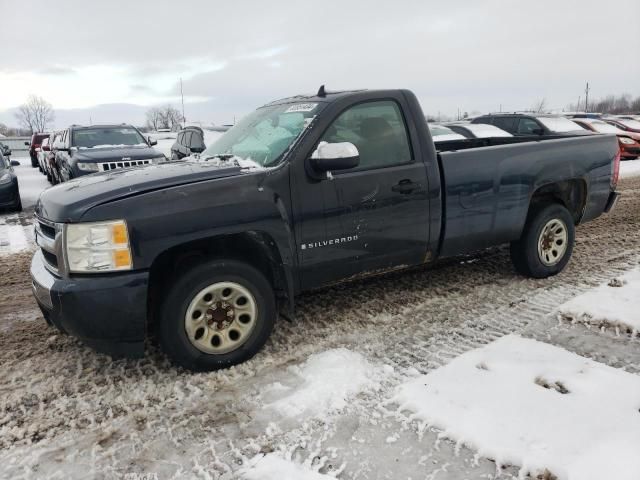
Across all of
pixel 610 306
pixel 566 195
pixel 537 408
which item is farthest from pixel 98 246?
pixel 566 195

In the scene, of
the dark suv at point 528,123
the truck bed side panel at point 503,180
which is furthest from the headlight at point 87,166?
the dark suv at point 528,123

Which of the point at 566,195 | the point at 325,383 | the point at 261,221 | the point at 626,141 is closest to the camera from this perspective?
the point at 325,383

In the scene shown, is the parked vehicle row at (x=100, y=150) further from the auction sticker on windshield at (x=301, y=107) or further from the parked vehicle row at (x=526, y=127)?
the parked vehicle row at (x=526, y=127)

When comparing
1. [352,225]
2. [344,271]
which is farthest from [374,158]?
[344,271]

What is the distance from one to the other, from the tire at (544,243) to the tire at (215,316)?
9.13 ft

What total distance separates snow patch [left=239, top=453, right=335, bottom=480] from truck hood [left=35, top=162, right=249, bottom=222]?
171cm

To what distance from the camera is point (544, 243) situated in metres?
5.02

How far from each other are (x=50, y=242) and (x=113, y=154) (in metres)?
7.40

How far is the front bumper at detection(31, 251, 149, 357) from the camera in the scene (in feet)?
9.63

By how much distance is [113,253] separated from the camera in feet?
9.63

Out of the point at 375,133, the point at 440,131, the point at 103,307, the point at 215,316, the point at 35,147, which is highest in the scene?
the point at 35,147

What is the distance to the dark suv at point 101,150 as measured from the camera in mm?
9695

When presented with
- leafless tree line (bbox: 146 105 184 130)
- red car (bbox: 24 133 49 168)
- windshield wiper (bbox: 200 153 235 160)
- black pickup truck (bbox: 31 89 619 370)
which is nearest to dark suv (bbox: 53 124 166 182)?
windshield wiper (bbox: 200 153 235 160)

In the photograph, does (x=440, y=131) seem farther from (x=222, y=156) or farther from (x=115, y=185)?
(x=115, y=185)
